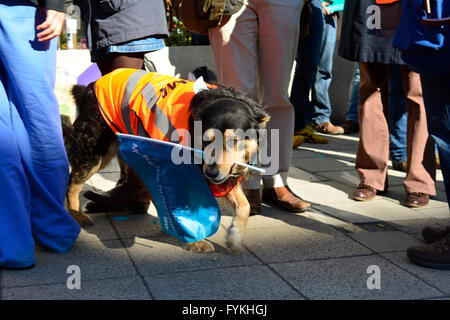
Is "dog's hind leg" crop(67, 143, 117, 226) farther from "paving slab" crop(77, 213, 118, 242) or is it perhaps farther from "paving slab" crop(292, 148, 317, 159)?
"paving slab" crop(292, 148, 317, 159)

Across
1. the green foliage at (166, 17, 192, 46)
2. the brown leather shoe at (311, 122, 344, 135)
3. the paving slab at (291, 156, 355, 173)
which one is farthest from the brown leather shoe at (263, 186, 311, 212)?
the green foliage at (166, 17, 192, 46)

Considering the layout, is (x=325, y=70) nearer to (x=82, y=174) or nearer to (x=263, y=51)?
(x=263, y=51)

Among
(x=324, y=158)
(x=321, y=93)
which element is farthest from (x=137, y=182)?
(x=321, y=93)

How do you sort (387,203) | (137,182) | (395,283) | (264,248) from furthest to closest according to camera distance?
1. (387,203)
2. (137,182)
3. (264,248)
4. (395,283)

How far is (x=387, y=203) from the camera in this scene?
4.25 m

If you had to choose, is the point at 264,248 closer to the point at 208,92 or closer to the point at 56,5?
the point at 208,92

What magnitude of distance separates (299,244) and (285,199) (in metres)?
0.70

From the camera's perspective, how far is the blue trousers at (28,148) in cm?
283

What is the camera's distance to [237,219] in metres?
3.21

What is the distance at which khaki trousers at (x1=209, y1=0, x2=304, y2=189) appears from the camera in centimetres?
385

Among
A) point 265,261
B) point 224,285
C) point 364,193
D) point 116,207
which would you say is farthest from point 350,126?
point 224,285

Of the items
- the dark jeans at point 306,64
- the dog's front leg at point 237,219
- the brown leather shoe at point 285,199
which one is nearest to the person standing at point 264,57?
the brown leather shoe at point 285,199

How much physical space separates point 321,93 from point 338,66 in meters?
1.23

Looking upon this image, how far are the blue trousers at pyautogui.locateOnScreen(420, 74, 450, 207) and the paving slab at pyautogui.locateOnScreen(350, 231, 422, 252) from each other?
497 mm
